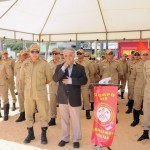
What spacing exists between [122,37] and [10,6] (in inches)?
157

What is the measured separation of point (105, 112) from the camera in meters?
3.66

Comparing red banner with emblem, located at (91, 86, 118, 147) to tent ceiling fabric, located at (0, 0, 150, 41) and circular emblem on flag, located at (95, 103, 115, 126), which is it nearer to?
circular emblem on flag, located at (95, 103, 115, 126)

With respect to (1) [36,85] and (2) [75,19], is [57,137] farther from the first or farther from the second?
(2) [75,19]

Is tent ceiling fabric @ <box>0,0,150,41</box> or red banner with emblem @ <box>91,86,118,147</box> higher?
tent ceiling fabric @ <box>0,0,150,41</box>

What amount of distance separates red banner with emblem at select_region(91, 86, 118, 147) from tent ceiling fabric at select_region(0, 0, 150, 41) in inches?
147

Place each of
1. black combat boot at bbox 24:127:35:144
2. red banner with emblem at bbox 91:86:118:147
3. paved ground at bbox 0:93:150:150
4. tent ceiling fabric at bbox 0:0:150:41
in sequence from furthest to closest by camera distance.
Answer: tent ceiling fabric at bbox 0:0:150:41 < black combat boot at bbox 24:127:35:144 < paved ground at bbox 0:93:150:150 < red banner with emblem at bbox 91:86:118:147

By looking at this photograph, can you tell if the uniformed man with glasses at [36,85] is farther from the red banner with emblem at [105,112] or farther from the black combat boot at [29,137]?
the red banner with emblem at [105,112]

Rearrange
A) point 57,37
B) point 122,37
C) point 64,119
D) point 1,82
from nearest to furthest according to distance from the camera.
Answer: point 64,119 < point 1,82 < point 122,37 < point 57,37

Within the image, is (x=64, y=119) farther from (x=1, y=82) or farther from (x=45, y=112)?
(x=1, y=82)

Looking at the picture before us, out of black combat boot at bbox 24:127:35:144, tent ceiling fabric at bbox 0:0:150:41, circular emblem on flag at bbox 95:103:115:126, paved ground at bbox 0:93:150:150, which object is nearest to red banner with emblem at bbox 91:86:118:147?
circular emblem on flag at bbox 95:103:115:126

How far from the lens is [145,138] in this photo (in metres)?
4.73

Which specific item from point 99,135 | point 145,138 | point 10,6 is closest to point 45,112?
point 99,135

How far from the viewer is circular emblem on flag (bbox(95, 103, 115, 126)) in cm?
363

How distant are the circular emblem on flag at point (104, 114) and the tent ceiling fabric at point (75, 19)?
3.87 m
